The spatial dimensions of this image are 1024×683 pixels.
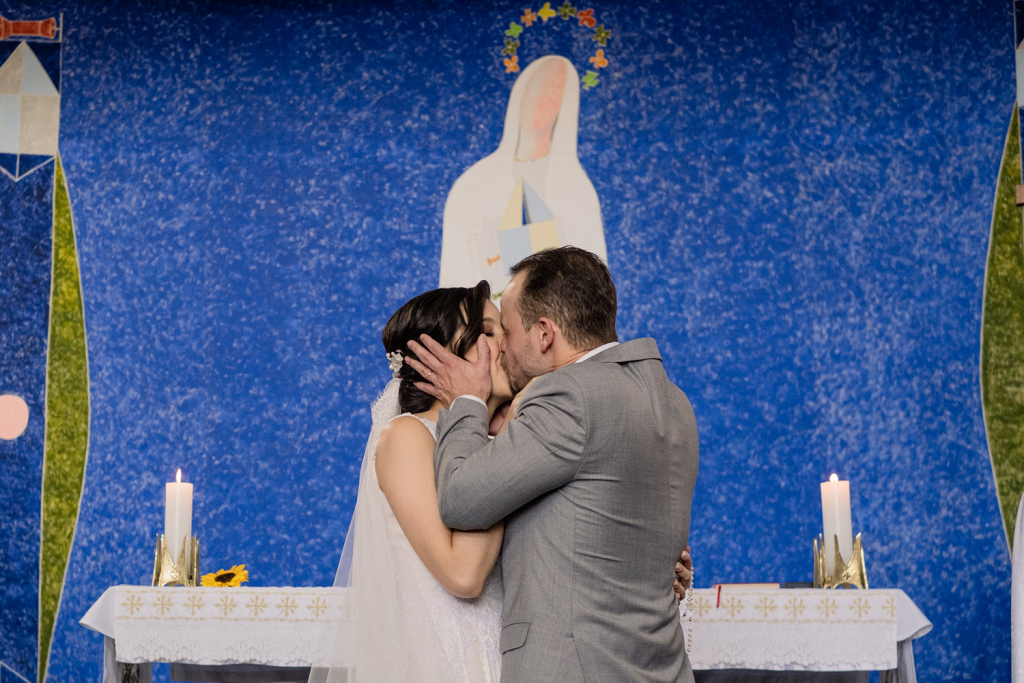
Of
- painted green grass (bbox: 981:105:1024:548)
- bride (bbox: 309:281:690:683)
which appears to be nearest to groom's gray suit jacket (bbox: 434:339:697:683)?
bride (bbox: 309:281:690:683)

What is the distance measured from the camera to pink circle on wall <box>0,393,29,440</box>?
4.09 metres

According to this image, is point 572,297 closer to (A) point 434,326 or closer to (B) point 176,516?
(A) point 434,326

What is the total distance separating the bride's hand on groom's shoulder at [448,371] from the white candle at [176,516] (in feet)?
4.44

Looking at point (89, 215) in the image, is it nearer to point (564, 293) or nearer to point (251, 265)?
point (251, 265)

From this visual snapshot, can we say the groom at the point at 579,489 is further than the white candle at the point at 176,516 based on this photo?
No

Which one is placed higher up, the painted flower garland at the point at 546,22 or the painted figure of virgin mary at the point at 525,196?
the painted flower garland at the point at 546,22

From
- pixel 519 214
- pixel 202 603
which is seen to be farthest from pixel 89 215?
pixel 202 603

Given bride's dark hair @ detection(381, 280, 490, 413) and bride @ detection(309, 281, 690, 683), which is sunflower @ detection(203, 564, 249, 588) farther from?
bride's dark hair @ detection(381, 280, 490, 413)

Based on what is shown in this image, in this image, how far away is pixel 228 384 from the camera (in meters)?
4.15

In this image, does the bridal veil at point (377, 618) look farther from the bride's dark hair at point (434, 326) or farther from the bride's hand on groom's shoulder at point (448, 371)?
the bride's hand on groom's shoulder at point (448, 371)

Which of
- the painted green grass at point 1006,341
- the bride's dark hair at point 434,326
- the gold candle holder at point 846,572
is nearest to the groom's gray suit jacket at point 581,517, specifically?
the bride's dark hair at point 434,326

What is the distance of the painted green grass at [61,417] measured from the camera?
401cm

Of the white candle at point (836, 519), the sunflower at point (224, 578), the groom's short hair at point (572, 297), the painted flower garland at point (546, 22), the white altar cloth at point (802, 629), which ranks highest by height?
the painted flower garland at point (546, 22)

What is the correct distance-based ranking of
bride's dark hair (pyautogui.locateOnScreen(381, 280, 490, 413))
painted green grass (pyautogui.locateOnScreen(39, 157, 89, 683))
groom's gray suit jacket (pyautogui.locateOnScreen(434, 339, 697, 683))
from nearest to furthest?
groom's gray suit jacket (pyautogui.locateOnScreen(434, 339, 697, 683)) → bride's dark hair (pyautogui.locateOnScreen(381, 280, 490, 413)) → painted green grass (pyautogui.locateOnScreen(39, 157, 89, 683))
